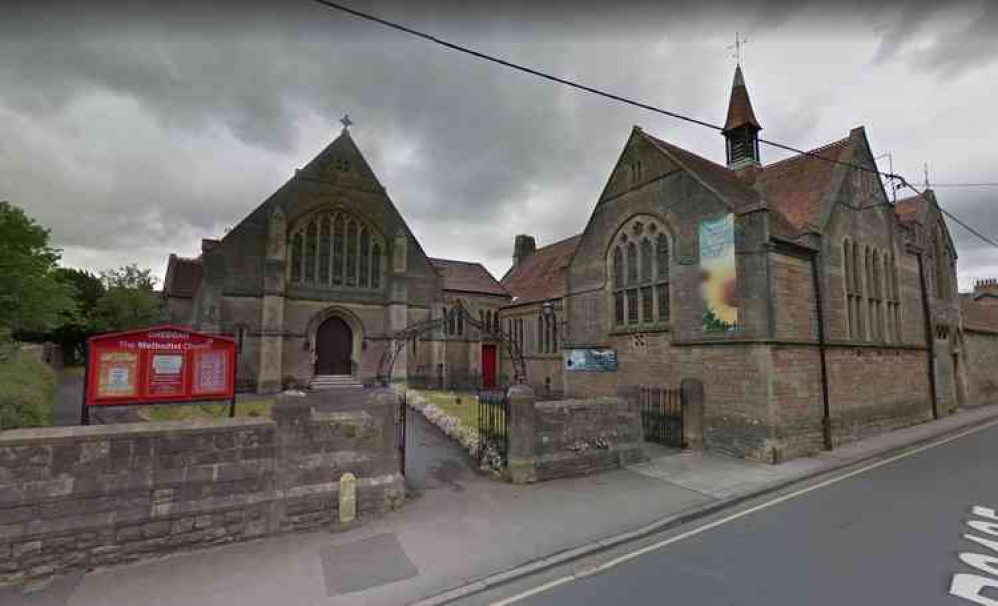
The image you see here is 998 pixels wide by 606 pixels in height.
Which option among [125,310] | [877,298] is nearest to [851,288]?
[877,298]

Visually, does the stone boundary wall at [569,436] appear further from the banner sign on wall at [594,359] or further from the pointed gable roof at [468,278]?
the pointed gable roof at [468,278]

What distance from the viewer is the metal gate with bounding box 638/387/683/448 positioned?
11625 millimetres

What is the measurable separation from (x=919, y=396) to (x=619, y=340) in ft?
38.3

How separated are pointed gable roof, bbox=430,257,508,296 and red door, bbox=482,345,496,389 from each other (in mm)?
3967

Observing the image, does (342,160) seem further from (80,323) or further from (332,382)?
(80,323)

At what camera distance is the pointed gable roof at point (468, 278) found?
91.9 feet

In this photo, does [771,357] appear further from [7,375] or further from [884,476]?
[7,375]

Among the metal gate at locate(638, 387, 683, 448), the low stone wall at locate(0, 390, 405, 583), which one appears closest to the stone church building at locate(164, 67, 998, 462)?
the metal gate at locate(638, 387, 683, 448)

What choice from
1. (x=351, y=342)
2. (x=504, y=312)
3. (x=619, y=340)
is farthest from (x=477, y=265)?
(x=619, y=340)

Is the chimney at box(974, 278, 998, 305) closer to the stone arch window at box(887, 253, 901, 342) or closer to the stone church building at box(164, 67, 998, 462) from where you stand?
the stone church building at box(164, 67, 998, 462)

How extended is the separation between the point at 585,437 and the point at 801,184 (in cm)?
1165

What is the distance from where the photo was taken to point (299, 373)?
20.9 metres

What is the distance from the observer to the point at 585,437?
8.78 meters

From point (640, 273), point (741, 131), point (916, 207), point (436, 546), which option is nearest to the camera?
point (436, 546)
